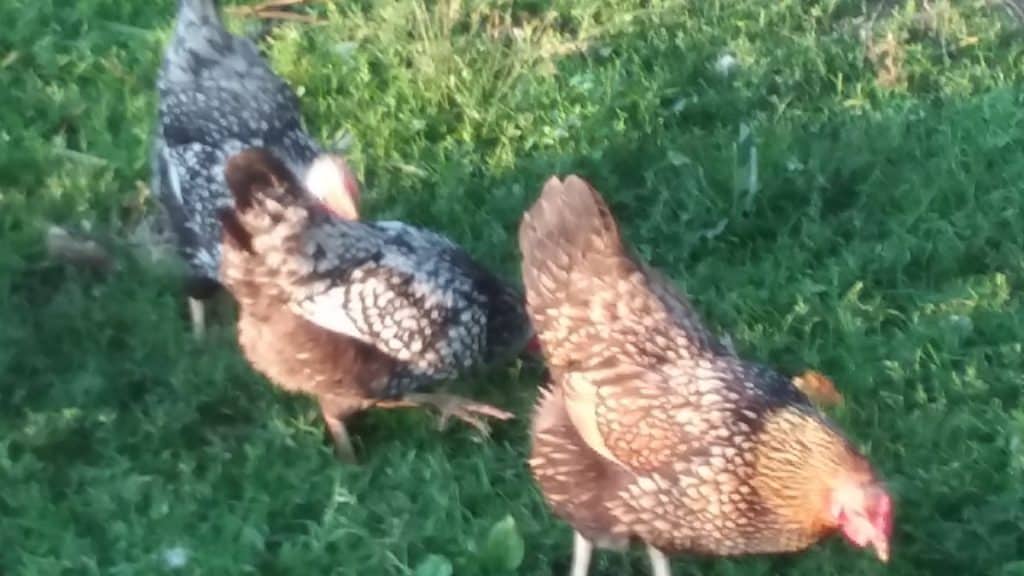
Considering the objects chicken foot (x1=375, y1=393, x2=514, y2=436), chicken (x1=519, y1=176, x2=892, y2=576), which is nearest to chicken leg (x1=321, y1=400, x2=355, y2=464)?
chicken foot (x1=375, y1=393, x2=514, y2=436)

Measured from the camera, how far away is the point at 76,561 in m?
3.68

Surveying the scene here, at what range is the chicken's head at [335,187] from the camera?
4395 millimetres

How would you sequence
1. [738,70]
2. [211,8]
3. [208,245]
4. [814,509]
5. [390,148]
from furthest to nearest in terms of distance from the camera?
[738,70] → [390,148] → [211,8] → [208,245] → [814,509]

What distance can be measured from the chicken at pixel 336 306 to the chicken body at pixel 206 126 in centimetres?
33

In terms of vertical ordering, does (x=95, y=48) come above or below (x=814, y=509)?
above

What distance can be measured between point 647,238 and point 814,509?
1.90 m

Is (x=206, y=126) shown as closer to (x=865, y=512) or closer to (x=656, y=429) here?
(x=656, y=429)

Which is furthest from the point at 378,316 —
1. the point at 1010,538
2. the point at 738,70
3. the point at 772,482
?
the point at 738,70

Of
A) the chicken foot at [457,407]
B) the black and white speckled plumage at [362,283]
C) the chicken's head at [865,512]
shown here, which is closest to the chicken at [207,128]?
the black and white speckled plumage at [362,283]

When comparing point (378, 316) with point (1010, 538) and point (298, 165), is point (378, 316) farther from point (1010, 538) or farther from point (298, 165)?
point (1010, 538)

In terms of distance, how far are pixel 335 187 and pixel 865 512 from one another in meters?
1.95

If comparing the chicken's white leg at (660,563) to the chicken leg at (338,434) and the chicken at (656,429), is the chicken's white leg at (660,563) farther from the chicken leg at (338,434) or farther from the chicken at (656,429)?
the chicken leg at (338,434)

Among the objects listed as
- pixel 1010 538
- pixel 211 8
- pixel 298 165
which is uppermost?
pixel 211 8

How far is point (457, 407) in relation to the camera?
4.21m
